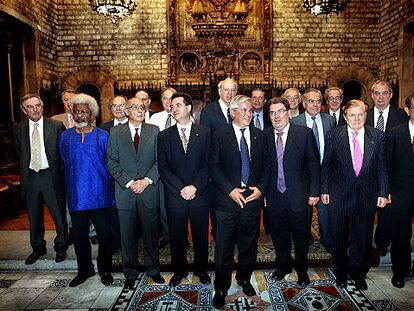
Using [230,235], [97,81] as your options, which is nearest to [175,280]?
[230,235]

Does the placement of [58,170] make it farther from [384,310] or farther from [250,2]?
[250,2]

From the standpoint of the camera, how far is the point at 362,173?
288 cm

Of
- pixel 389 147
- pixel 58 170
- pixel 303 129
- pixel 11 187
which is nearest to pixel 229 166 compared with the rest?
pixel 303 129

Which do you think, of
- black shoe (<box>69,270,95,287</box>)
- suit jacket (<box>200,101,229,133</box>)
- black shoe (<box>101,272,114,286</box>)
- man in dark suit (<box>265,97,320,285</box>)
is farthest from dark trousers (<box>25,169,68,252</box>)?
man in dark suit (<box>265,97,320,285</box>)

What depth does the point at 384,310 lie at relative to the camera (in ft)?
8.85

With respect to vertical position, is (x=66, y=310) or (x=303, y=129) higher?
(x=303, y=129)

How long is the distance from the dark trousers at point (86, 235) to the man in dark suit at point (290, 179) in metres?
1.62

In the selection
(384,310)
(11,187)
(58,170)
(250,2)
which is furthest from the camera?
(250,2)

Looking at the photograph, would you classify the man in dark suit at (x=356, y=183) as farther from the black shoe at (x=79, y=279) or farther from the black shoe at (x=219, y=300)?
the black shoe at (x=79, y=279)

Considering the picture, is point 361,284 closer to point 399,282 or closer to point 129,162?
point 399,282

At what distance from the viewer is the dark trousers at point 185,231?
3.00 metres

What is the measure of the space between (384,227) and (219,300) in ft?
6.51

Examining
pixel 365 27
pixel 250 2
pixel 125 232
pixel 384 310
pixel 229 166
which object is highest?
pixel 250 2

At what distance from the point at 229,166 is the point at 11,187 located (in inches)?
174
